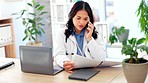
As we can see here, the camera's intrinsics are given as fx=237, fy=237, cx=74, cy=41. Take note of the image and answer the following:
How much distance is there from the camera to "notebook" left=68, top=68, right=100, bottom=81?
61.1 inches

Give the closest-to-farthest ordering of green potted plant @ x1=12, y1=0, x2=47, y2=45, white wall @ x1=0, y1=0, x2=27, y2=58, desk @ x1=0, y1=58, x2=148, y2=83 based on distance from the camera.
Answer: desk @ x1=0, y1=58, x2=148, y2=83 < green potted plant @ x1=12, y1=0, x2=47, y2=45 < white wall @ x1=0, y1=0, x2=27, y2=58

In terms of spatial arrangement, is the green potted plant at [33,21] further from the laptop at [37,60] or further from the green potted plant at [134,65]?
the green potted plant at [134,65]

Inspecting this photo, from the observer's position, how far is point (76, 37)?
2133mm

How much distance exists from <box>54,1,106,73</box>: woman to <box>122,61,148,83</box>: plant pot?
2.17ft

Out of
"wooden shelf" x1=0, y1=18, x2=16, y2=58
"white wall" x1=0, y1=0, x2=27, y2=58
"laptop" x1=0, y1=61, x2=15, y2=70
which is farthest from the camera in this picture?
"white wall" x1=0, y1=0, x2=27, y2=58

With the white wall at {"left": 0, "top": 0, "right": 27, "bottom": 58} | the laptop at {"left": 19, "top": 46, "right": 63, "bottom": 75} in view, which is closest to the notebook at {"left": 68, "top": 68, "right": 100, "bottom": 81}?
the laptop at {"left": 19, "top": 46, "right": 63, "bottom": 75}

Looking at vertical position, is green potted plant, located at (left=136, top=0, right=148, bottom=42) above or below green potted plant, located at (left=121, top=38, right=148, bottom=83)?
above

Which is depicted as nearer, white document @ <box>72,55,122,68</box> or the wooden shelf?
white document @ <box>72,55,122,68</box>

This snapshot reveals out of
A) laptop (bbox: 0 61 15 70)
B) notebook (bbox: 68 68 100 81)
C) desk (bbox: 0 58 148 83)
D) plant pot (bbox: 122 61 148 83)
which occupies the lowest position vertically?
desk (bbox: 0 58 148 83)

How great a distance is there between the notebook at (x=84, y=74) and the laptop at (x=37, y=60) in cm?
16

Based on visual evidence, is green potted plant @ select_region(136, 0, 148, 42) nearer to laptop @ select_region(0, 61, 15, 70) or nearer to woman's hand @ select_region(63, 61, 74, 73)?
woman's hand @ select_region(63, 61, 74, 73)

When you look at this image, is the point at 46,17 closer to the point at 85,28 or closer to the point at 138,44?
the point at 85,28

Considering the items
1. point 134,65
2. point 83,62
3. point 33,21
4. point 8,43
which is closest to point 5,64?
point 83,62

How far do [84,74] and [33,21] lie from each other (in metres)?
2.71
